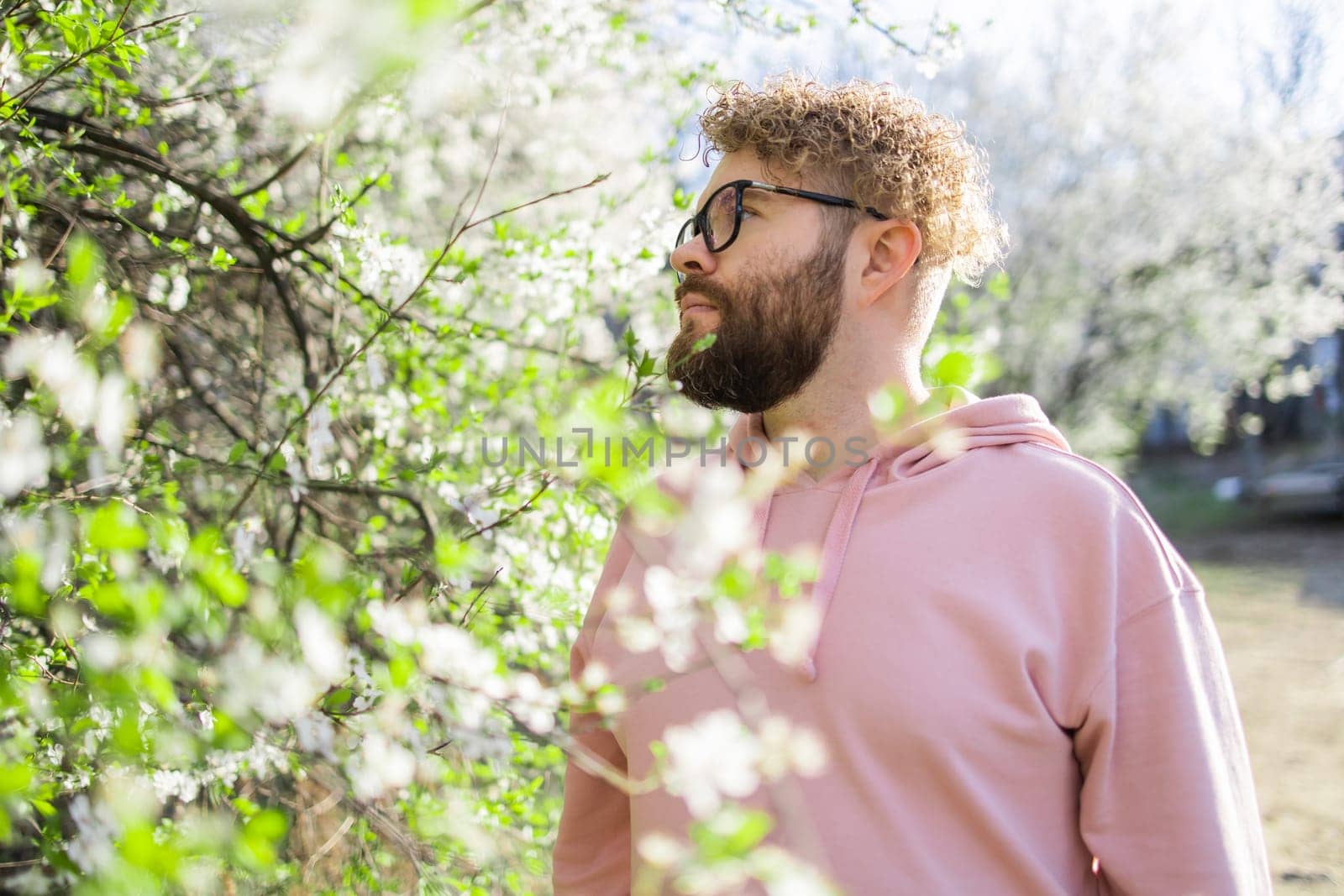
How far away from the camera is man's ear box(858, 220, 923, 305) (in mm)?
1695

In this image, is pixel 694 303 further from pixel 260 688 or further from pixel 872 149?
pixel 260 688

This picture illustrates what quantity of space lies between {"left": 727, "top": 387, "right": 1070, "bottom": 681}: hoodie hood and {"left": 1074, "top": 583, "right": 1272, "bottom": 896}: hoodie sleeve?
0.35 m

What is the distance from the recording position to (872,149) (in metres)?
1.77

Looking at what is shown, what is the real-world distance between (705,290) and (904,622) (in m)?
0.68

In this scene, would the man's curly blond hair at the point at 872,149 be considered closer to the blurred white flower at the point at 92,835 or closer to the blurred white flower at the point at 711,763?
the blurred white flower at the point at 711,763

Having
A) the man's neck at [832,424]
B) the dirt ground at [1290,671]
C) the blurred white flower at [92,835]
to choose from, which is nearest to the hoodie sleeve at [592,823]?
the man's neck at [832,424]

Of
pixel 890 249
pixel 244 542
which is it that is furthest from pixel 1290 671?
pixel 244 542

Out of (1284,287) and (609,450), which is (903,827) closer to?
(609,450)

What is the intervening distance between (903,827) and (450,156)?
527 centimetres

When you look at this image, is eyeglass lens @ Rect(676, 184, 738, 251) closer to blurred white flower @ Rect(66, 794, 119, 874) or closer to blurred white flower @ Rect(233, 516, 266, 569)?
blurred white flower @ Rect(233, 516, 266, 569)

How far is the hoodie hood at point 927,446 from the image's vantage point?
1.48m

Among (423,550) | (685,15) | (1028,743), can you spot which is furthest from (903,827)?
(685,15)

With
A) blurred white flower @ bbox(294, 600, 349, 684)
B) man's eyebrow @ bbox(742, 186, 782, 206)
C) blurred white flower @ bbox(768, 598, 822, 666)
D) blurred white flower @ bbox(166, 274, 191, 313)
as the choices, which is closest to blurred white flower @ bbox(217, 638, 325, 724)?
blurred white flower @ bbox(294, 600, 349, 684)

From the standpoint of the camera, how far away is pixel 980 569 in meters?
1.37
